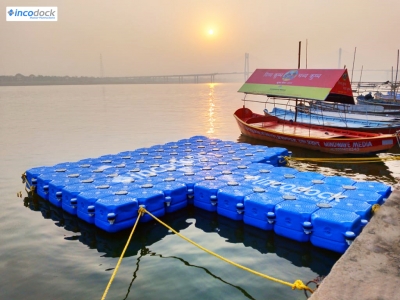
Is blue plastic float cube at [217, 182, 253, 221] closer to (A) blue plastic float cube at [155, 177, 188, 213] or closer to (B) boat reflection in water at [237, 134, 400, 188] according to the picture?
(A) blue plastic float cube at [155, 177, 188, 213]

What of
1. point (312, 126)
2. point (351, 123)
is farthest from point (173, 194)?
point (351, 123)

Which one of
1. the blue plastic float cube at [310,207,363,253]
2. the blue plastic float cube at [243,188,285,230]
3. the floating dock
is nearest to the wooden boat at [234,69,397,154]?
the floating dock

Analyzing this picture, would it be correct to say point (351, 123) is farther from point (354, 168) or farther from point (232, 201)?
point (232, 201)

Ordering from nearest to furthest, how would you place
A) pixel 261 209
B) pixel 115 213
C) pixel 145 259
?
pixel 145 259 < pixel 115 213 < pixel 261 209

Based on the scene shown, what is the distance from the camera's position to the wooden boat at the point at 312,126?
1811 cm

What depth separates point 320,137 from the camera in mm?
19672

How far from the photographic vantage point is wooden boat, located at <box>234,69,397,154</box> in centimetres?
1811

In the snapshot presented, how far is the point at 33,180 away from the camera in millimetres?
12312

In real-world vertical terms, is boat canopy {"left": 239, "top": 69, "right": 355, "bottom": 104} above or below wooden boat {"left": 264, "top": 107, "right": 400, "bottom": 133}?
above

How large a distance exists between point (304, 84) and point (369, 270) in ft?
58.7

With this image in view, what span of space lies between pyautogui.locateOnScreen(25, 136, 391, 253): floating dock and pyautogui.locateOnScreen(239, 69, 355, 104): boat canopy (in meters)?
8.11

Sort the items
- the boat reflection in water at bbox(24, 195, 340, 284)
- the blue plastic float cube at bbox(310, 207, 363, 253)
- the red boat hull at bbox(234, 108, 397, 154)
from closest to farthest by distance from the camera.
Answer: the blue plastic float cube at bbox(310, 207, 363, 253), the boat reflection in water at bbox(24, 195, 340, 284), the red boat hull at bbox(234, 108, 397, 154)

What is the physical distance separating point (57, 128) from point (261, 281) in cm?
3159

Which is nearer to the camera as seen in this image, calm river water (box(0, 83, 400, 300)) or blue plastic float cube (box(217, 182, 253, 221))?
calm river water (box(0, 83, 400, 300))
